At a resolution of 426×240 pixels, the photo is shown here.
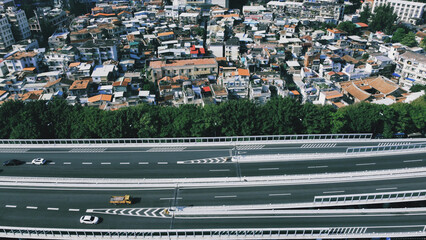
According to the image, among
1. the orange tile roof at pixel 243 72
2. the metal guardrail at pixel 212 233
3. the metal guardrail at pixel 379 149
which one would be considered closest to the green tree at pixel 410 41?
the orange tile roof at pixel 243 72

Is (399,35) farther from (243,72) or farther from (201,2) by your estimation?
(201,2)

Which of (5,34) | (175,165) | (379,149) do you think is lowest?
(379,149)

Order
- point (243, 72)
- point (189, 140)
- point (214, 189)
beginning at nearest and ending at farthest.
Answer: point (214, 189) → point (189, 140) → point (243, 72)

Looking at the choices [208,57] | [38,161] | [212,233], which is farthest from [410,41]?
[38,161]

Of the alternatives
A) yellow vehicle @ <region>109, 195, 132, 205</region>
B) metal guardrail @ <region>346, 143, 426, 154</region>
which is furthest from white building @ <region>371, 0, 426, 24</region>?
yellow vehicle @ <region>109, 195, 132, 205</region>

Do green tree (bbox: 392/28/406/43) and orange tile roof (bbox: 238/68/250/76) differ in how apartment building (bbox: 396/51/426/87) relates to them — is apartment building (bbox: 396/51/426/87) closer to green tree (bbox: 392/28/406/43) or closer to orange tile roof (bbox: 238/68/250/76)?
green tree (bbox: 392/28/406/43)

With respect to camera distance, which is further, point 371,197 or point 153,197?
point 371,197
